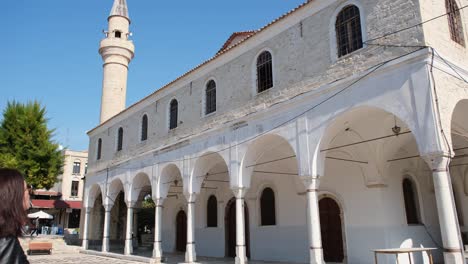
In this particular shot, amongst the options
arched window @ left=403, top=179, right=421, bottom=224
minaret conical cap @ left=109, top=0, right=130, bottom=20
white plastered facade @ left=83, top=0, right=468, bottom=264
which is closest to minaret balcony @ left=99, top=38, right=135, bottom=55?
minaret conical cap @ left=109, top=0, right=130, bottom=20

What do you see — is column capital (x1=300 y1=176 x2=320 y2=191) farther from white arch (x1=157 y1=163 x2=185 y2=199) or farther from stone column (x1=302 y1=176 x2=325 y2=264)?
white arch (x1=157 y1=163 x2=185 y2=199)

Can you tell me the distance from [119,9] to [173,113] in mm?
13921

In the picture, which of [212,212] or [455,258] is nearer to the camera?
[455,258]

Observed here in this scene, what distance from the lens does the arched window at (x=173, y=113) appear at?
57.6 ft

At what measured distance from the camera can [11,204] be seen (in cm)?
192

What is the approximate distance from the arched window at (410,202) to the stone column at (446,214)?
5.43 metres

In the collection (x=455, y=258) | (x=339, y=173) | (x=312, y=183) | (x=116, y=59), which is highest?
(x=116, y=59)

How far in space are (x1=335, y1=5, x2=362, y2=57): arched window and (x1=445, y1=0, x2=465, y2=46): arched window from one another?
7.15 feet

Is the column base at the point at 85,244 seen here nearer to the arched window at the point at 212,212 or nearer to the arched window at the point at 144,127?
the arched window at the point at 144,127

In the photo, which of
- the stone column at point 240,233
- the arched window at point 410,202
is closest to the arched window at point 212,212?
the stone column at point 240,233

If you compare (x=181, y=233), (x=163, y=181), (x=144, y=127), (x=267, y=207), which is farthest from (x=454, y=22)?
(x=181, y=233)

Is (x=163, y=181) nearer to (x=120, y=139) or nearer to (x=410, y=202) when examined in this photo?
(x=120, y=139)

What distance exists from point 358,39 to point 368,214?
534 cm

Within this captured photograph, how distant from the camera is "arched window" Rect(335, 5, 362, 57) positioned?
33.7 feet
